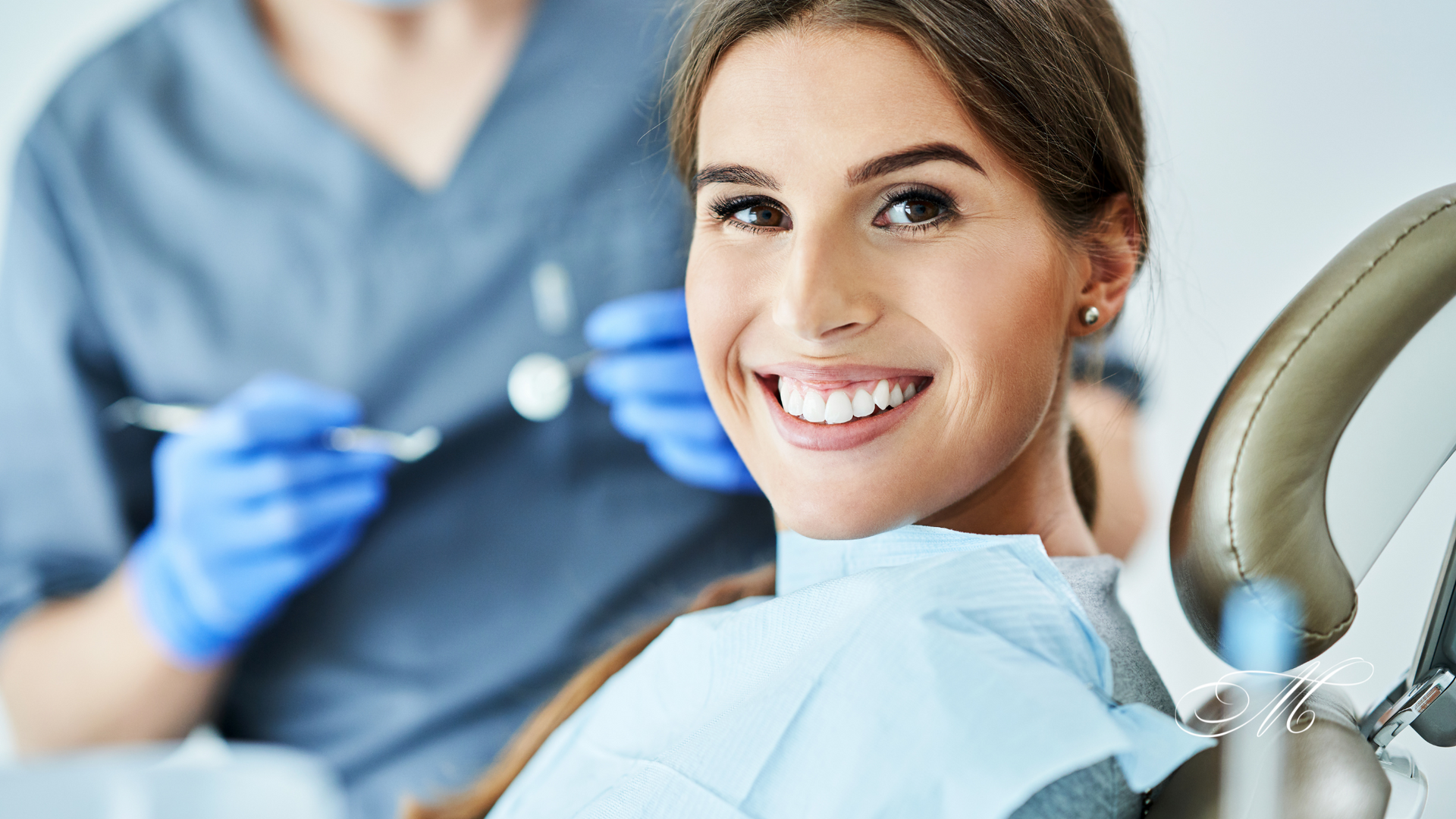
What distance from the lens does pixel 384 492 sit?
1001 millimetres

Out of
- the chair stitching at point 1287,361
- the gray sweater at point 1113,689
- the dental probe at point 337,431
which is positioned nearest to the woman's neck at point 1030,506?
the gray sweater at point 1113,689

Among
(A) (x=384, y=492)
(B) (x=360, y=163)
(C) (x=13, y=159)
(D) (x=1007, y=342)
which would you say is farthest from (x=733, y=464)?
(C) (x=13, y=159)

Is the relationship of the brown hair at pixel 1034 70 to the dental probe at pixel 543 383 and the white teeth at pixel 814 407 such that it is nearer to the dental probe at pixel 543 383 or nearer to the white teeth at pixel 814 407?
the white teeth at pixel 814 407

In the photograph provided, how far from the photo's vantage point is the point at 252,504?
1005 mm

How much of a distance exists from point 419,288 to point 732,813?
0.71 m

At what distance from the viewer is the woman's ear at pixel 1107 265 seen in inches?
20.1

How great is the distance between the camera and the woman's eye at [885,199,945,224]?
469 millimetres

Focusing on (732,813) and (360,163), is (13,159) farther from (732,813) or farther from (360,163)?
(732,813)

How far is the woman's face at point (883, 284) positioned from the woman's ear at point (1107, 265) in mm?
15

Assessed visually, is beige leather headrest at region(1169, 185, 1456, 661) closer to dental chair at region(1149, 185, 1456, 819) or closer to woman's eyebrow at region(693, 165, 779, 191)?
dental chair at region(1149, 185, 1456, 819)

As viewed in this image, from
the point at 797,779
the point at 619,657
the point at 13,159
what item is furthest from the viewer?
the point at 13,159

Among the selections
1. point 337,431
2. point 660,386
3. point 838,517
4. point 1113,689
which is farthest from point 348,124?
point 1113,689

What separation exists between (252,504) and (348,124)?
0.39 meters

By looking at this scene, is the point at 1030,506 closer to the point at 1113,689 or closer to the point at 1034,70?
the point at 1113,689
